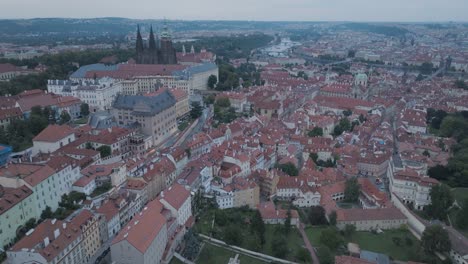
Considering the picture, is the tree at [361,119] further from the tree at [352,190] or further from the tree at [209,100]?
the tree at [352,190]

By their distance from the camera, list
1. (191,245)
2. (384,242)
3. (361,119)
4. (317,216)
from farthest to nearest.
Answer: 1. (361,119)
2. (317,216)
3. (384,242)
4. (191,245)

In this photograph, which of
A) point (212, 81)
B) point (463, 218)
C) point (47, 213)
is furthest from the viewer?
point (212, 81)

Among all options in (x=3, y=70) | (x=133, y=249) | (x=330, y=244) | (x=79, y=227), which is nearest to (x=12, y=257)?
(x=79, y=227)

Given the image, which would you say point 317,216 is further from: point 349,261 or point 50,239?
point 50,239

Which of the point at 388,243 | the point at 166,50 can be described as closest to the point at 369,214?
the point at 388,243

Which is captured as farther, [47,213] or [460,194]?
[460,194]

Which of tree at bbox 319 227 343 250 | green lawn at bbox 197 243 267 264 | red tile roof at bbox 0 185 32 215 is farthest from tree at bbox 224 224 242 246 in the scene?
red tile roof at bbox 0 185 32 215
